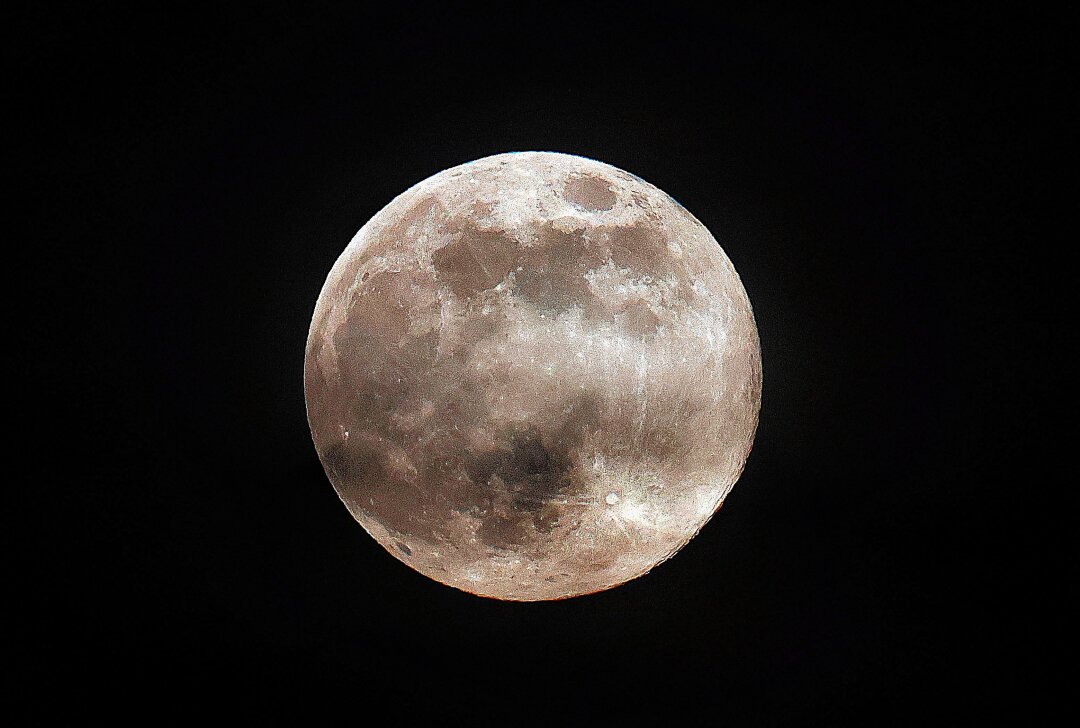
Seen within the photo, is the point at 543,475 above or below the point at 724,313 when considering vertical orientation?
below

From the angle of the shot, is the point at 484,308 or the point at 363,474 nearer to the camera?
the point at 484,308

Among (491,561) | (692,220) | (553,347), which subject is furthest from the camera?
(692,220)

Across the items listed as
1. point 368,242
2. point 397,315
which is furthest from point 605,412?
point 368,242

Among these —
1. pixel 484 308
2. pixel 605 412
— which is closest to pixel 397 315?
pixel 484 308

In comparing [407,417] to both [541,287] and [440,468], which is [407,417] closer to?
[440,468]

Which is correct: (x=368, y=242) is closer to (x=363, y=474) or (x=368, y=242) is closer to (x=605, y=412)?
(x=363, y=474)

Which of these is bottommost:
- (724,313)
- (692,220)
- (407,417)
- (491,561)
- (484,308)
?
(491,561)

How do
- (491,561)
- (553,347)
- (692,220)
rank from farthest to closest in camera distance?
(692,220)
(491,561)
(553,347)
